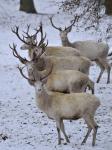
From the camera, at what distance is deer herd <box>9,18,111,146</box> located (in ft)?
30.9

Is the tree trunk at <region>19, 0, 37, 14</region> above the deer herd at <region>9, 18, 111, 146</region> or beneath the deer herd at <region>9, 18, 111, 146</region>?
above

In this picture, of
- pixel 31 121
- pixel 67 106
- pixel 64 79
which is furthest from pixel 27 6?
pixel 67 106

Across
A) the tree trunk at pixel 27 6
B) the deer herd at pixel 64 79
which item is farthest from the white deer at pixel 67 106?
the tree trunk at pixel 27 6

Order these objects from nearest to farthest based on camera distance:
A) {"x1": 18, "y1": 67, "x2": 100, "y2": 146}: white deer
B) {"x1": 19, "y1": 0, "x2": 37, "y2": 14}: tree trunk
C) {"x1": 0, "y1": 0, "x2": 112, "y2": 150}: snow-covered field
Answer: {"x1": 18, "y1": 67, "x2": 100, "y2": 146}: white deer, {"x1": 0, "y1": 0, "x2": 112, "y2": 150}: snow-covered field, {"x1": 19, "y1": 0, "x2": 37, "y2": 14}: tree trunk

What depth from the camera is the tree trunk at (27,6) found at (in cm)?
3058

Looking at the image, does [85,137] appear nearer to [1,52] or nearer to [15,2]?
[1,52]

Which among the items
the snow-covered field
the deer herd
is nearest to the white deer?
the deer herd

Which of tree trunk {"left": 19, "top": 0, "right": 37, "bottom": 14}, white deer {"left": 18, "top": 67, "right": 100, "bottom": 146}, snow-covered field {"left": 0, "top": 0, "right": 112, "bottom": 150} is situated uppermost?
tree trunk {"left": 19, "top": 0, "right": 37, "bottom": 14}

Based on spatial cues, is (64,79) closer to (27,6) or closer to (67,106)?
(67,106)

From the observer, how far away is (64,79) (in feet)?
39.6

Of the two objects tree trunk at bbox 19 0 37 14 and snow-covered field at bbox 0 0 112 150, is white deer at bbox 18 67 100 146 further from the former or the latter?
tree trunk at bbox 19 0 37 14

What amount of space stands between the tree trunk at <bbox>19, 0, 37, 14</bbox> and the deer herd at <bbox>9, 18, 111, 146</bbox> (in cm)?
1342

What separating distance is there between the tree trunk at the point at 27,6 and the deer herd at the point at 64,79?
13.4 m

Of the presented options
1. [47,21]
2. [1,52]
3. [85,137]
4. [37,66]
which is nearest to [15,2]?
[47,21]
